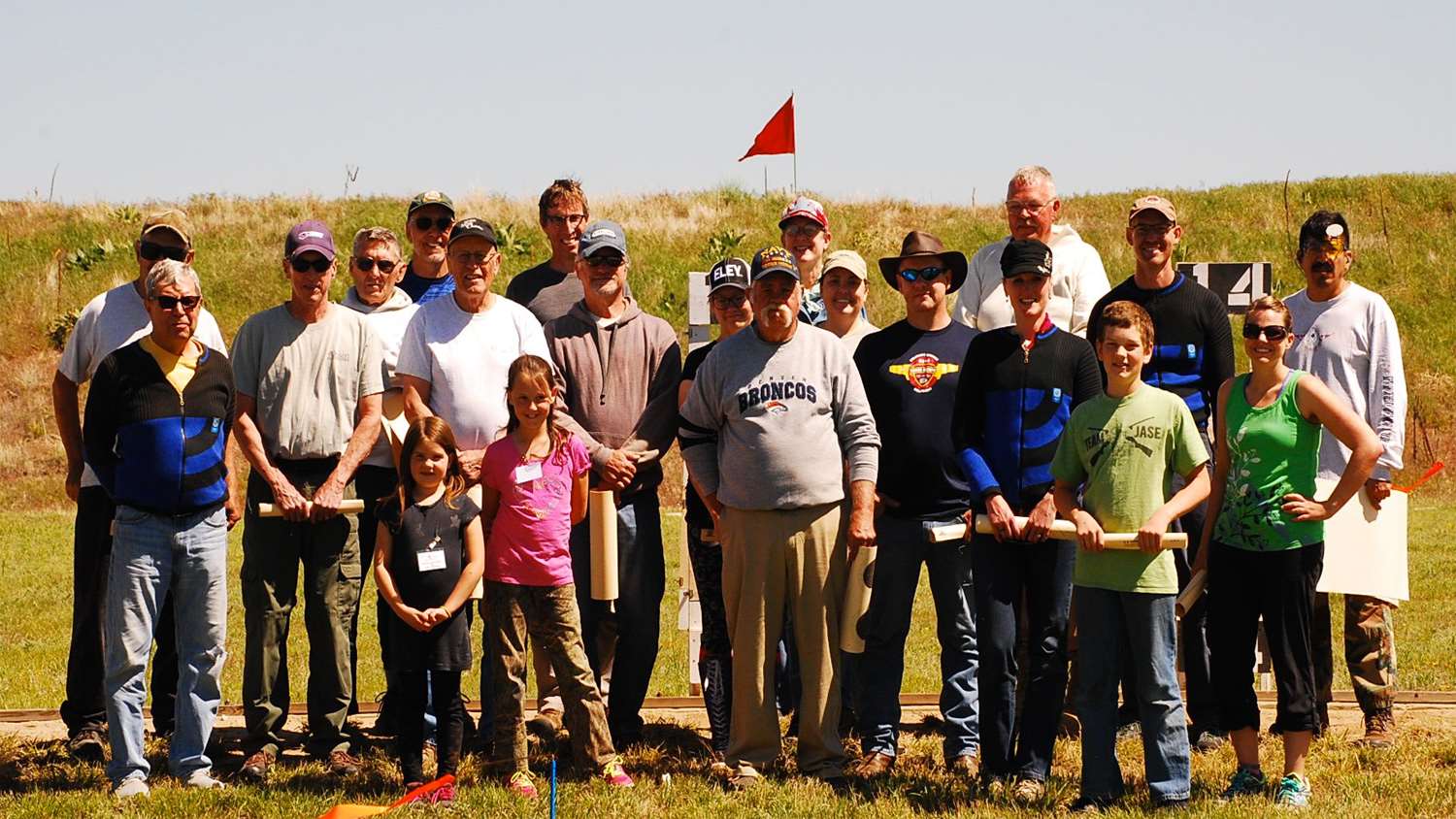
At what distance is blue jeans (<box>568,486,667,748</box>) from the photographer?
729cm

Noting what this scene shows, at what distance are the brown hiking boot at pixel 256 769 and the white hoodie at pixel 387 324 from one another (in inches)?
55.5

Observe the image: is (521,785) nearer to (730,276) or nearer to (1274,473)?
(730,276)

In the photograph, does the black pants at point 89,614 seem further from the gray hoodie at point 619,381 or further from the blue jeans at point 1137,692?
the blue jeans at point 1137,692

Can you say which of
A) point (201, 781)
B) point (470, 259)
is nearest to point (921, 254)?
point (470, 259)

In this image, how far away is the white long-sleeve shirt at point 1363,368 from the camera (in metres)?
7.19

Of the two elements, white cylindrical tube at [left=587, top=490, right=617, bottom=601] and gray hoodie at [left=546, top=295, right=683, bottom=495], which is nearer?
white cylindrical tube at [left=587, top=490, right=617, bottom=601]

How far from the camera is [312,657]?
23.5ft

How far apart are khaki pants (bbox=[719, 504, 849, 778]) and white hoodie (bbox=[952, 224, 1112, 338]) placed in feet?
5.05

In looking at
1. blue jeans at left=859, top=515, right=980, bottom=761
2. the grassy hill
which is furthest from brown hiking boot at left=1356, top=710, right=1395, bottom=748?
the grassy hill

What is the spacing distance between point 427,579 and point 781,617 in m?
1.53

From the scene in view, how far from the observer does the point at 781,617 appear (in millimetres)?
6668

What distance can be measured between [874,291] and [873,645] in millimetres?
19152

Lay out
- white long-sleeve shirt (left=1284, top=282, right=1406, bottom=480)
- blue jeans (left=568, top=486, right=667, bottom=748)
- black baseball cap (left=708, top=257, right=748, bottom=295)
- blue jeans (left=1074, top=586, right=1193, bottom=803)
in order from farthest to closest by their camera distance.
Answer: blue jeans (left=568, top=486, right=667, bottom=748)
white long-sleeve shirt (left=1284, top=282, right=1406, bottom=480)
black baseball cap (left=708, top=257, right=748, bottom=295)
blue jeans (left=1074, top=586, right=1193, bottom=803)

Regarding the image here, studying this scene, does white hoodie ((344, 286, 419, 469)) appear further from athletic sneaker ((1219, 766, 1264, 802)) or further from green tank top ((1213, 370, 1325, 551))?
athletic sneaker ((1219, 766, 1264, 802))
